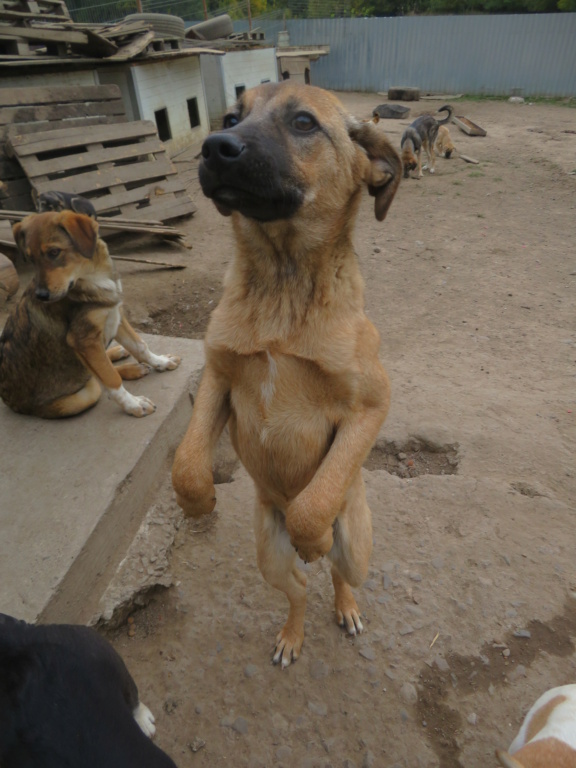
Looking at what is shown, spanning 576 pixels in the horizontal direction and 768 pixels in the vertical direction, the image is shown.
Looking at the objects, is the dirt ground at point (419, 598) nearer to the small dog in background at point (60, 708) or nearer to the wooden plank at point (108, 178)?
the small dog in background at point (60, 708)

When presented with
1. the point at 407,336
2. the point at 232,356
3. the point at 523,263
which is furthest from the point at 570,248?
the point at 232,356

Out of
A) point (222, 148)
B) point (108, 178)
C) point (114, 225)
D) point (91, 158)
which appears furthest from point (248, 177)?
point (91, 158)

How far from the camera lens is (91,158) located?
8.21 m

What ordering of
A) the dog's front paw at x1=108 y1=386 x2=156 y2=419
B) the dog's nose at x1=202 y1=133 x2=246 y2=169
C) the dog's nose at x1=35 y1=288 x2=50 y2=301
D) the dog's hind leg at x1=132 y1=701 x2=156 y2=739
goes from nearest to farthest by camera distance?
the dog's nose at x1=202 y1=133 x2=246 y2=169 → the dog's hind leg at x1=132 y1=701 x2=156 y2=739 → the dog's nose at x1=35 y1=288 x2=50 y2=301 → the dog's front paw at x1=108 y1=386 x2=156 y2=419

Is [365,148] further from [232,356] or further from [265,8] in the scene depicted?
[265,8]

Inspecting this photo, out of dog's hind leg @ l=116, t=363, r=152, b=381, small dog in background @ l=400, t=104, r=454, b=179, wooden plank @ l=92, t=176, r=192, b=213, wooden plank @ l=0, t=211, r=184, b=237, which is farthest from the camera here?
small dog in background @ l=400, t=104, r=454, b=179

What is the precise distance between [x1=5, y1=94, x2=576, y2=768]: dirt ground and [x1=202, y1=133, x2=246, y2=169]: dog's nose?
2590 mm

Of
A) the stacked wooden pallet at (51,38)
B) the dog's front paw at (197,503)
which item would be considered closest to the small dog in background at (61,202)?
the dog's front paw at (197,503)

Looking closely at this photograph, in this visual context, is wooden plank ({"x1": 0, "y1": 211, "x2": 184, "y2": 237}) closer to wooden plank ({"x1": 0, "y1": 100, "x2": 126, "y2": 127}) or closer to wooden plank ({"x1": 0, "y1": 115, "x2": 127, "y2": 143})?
wooden plank ({"x1": 0, "y1": 115, "x2": 127, "y2": 143})

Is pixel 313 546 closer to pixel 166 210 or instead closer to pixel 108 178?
pixel 108 178

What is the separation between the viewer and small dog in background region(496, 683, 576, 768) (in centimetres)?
188

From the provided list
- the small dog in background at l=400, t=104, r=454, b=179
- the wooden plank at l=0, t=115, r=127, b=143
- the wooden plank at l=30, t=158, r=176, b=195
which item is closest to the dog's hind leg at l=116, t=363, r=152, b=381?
the wooden plank at l=30, t=158, r=176, b=195

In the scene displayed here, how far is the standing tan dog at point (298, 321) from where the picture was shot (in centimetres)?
203

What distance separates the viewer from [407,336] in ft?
19.4
